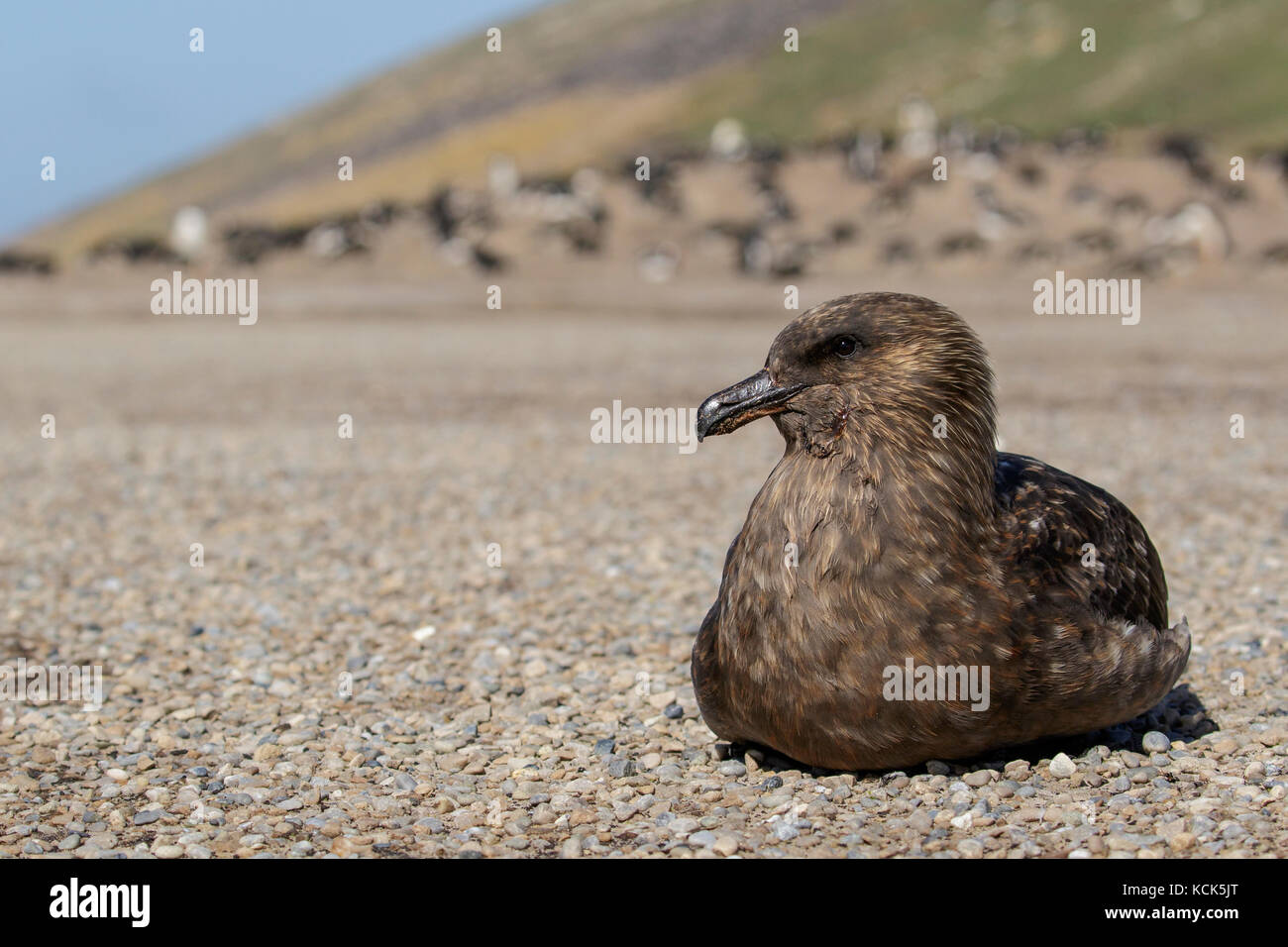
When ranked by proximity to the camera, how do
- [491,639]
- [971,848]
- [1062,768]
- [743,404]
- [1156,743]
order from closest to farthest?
[971,848] < [743,404] < [1062,768] < [1156,743] < [491,639]

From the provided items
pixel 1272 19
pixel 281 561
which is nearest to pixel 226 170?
pixel 1272 19

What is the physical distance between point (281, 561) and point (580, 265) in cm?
3018

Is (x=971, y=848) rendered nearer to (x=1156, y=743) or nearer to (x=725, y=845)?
(x=725, y=845)

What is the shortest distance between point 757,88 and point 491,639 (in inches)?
4817

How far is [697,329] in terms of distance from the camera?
97.9 feet

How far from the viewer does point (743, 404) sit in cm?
551

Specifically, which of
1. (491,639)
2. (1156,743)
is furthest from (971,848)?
(491,639)

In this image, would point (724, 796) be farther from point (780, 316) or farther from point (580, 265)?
point (580, 265)

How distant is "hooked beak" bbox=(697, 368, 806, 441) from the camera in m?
5.51

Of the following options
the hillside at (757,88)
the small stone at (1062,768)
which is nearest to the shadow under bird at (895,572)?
the small stone at (1062,768)

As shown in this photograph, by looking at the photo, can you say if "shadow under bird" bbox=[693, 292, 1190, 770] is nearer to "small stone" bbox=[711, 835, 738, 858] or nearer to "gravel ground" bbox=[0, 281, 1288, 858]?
"gravel ground" bbox=[0, 281, 1288, 858]

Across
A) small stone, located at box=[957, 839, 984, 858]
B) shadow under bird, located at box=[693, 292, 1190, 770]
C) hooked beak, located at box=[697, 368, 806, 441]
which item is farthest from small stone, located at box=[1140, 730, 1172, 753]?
hooked beak, located at box=[697, 368, 806, 441]

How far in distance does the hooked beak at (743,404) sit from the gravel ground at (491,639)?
162cm
